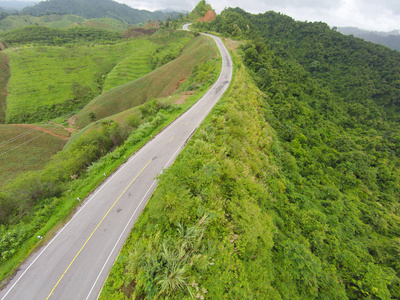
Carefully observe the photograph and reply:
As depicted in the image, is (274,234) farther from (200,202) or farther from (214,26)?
(214,26)

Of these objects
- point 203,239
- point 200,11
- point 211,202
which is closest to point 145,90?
point 211,202

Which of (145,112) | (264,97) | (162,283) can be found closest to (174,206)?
(162,283)

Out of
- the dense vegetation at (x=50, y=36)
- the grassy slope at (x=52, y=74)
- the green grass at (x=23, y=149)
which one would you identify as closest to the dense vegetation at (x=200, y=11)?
the dense vegetation at (x=50, y=36)

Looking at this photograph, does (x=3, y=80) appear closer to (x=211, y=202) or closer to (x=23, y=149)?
(x=23, y=149)

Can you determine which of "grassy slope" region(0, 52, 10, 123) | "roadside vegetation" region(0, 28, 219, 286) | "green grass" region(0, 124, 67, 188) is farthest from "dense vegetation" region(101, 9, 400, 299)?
"grassy slope" region(0, 52, 10, 123)

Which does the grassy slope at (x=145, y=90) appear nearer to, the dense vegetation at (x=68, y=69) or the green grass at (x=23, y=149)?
the green grass at (x=23, y=149)
